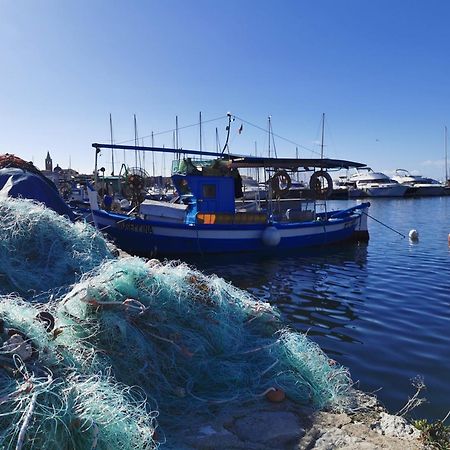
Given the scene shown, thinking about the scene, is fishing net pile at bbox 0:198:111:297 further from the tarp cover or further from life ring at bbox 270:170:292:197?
life ring at bbox 270:170:292:197

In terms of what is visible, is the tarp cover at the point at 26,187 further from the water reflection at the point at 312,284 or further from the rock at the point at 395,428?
the rock at the point at 395,428

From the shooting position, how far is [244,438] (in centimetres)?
319

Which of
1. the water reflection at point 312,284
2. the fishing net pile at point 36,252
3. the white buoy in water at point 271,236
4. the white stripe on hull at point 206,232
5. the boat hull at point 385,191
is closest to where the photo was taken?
the fishing net pile at point 36,252

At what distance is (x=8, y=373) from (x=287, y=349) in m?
2.50

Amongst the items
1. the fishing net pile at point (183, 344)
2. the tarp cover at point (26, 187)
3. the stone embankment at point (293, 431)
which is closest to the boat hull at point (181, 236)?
the tarp cover at point (26, 187)

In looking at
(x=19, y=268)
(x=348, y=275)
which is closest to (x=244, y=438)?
(x=19, y=268)

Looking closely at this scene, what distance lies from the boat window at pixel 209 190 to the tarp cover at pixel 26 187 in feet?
25.1

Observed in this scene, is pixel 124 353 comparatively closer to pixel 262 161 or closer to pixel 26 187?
pixel 26 187

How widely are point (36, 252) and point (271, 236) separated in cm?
1132

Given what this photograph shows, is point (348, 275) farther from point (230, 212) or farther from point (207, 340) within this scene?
point (207, 340)

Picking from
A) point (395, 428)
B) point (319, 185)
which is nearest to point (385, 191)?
point (319, 185)

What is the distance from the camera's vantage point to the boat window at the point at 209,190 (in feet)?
52.3

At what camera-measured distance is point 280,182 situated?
18.6m

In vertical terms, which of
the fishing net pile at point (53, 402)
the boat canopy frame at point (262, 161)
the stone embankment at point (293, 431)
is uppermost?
the boat canopy frame at point (262, 161)
